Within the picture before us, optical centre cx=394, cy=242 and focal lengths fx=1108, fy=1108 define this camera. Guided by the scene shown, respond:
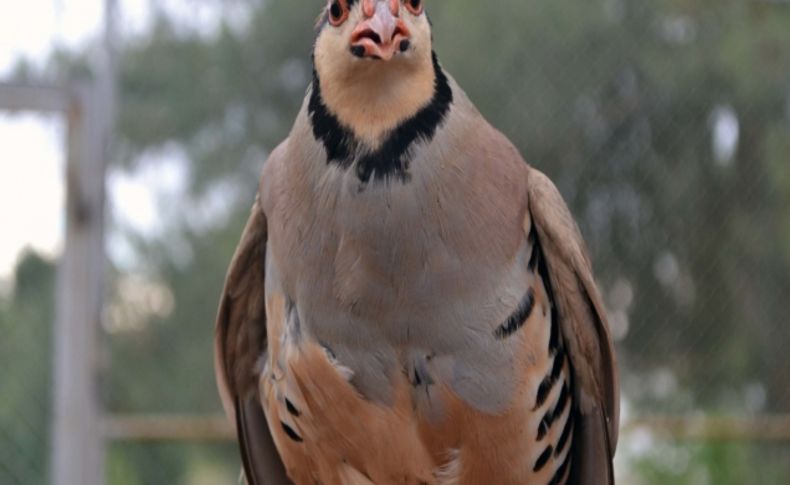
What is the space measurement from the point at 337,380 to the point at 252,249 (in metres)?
0.63

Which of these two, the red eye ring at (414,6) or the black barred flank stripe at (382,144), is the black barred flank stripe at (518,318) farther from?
the red eye ring at (414,6)

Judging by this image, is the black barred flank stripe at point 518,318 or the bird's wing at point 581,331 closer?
the black barred flank stripe at point 518,318

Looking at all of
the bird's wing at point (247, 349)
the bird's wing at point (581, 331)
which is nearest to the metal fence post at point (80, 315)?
the bird's wing at point (247, 349)

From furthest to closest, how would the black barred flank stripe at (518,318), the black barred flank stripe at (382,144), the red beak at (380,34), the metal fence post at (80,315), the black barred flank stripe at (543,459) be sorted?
the metal fence post at (80,315) < the black barred flank stripe at (543,459) < the black barred flank stripe at (518,318) < the black barred flank stripe at (382,144) < the red beak at (380,34)

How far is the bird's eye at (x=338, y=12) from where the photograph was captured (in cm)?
247

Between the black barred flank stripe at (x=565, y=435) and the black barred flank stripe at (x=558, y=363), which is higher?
the black barred flank stripe at (x=558, y=363)

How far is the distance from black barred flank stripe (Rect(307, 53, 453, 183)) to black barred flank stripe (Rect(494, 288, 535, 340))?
44 centimetres

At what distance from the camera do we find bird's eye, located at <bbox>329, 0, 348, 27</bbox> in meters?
2.47

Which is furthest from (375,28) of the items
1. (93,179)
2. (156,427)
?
(156,427)

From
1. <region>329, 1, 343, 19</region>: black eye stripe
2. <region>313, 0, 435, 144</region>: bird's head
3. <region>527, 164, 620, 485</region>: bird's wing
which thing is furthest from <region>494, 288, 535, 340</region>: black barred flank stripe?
<region>329, 1, 343, 19</region>: black eye stripe

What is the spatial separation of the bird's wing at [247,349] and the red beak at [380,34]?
83cm

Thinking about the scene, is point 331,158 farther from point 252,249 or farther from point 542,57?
point 542,57

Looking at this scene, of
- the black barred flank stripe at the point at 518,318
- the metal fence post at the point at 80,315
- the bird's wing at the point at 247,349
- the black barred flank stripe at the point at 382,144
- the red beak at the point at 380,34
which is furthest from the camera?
the metal fence post at the point at 80,315

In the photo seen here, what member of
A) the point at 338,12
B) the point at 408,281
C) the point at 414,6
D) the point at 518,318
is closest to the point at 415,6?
the point at 414,6
